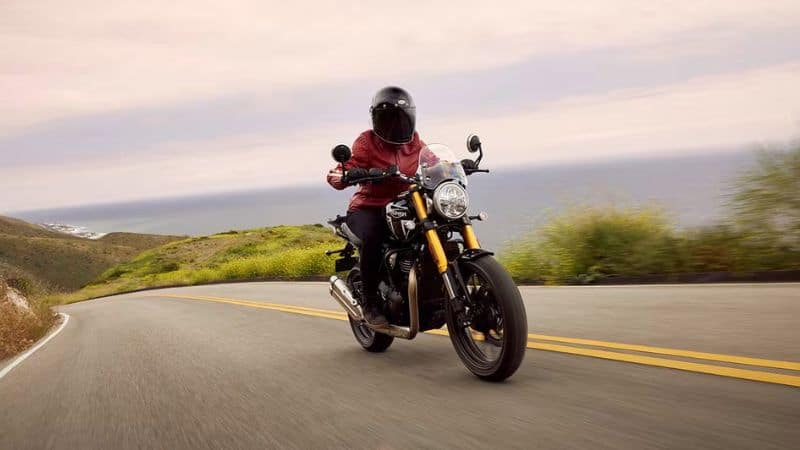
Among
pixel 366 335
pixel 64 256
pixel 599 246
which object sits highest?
pixel 599 246

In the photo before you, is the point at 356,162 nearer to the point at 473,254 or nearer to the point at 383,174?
the point at 383,174

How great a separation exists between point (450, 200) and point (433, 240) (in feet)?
0.96

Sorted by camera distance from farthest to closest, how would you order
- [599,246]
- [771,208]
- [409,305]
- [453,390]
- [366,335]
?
1. [599,246]
2. [771,208]
3. [366,335]
4. [409,305]
5. [453,390]

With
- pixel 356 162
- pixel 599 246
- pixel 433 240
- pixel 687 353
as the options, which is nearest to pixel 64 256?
pixel 599 246

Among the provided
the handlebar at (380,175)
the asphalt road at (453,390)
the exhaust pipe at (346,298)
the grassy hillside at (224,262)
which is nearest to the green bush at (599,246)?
the asphalt road at (453,390)

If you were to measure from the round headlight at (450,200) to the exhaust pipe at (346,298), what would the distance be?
5.57ft

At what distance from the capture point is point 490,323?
4.24 m

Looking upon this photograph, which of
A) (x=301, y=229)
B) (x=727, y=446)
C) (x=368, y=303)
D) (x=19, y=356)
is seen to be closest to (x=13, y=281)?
(x=19, y=356)

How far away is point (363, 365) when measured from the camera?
536 centimetres

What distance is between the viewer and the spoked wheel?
5.84 meters

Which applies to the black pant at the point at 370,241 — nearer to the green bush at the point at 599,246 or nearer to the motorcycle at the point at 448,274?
the motorcycle at the point at 448,274

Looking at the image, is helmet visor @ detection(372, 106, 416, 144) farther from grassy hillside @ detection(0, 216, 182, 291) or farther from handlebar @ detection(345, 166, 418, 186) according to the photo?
grassy hillside @ detection(0, 216, 182, 291)

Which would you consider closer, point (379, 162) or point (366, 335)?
point (379, 162)

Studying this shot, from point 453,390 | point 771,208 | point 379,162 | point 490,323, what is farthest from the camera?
point 771,208
